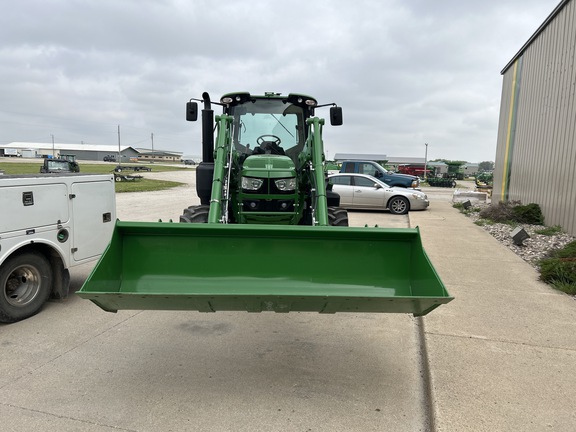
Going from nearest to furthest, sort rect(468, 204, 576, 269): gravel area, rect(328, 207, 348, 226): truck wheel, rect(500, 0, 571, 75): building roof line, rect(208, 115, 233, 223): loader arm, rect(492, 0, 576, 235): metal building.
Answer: rect(208, 115, 233, 223): loader arm → rect(328, 207, 348, 226): truck wheel → rect(468, 204, 576, 269): gravel area → rect(492, 0, 576, 235): metal building → rect(500, 0, 571, 75): building roof line

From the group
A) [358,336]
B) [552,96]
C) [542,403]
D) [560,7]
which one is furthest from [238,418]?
[560,7]

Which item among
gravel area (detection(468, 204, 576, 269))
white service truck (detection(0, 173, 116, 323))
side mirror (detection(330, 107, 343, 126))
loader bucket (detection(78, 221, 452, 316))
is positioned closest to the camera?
loader bucket (detection(78, 221, 452, 316))

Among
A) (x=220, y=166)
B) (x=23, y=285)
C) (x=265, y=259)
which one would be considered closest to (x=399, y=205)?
(x=220, y=166)

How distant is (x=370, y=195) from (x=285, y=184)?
1047 cm

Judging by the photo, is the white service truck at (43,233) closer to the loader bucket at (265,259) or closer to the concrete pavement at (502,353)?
the loader bucket at (265,259)

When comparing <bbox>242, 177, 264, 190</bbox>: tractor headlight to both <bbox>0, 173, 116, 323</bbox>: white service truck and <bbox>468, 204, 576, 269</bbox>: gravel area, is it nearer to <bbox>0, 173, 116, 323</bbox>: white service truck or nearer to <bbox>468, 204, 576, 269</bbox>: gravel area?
<bbox>0, 173, 116, 323</bbox>: white service truck

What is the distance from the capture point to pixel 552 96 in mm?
10414

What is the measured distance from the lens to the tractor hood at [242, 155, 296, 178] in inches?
199

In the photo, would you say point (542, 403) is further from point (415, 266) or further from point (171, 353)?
point (171, 353)

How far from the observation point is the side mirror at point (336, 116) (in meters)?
5.99

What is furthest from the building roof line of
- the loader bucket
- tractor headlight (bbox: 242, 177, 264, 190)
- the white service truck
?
the white service truck

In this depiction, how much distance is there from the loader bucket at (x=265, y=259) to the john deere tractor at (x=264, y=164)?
41.1 inches

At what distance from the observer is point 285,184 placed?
5141mm

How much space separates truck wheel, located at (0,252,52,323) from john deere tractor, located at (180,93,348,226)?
1.75 m
